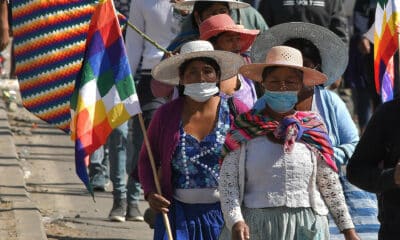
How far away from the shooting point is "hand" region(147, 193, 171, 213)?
24.2 ft

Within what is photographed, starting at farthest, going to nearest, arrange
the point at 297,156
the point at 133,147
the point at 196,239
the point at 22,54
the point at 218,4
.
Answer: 1. the point at 133,147
2. the point at 218,4
3. the point at 22,54
4. the point at 196,239
5. the point at 297,156

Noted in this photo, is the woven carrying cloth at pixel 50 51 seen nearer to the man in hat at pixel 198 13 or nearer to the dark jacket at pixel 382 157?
the man in hat at pixel 198 13

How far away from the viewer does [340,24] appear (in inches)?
472

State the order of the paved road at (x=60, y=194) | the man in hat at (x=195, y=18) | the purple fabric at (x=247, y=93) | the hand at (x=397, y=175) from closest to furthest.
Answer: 1. the hand at (x=397, y=175)
2. the purple fabric at (x=247, y=93)
3. the man in hat at (x=195, y=18)
4. the paved road at (x=60, y=194)

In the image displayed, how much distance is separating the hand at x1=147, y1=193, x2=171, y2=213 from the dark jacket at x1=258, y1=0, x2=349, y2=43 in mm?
4712

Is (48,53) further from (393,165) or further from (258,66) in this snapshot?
(393,165)

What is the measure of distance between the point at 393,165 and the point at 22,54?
116 inches

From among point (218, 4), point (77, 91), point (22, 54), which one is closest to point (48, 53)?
point (22, 54)

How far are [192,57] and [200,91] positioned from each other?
194mm

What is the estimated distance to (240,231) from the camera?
641 cm

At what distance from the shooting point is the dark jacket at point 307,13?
11.9 m

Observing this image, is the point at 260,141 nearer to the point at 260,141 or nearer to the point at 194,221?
the point at 260,141

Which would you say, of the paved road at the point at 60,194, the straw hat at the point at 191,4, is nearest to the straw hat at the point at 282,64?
the straw hat at the point at 191,4

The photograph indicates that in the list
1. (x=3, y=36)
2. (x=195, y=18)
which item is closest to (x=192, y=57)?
(x=195, y=18)
